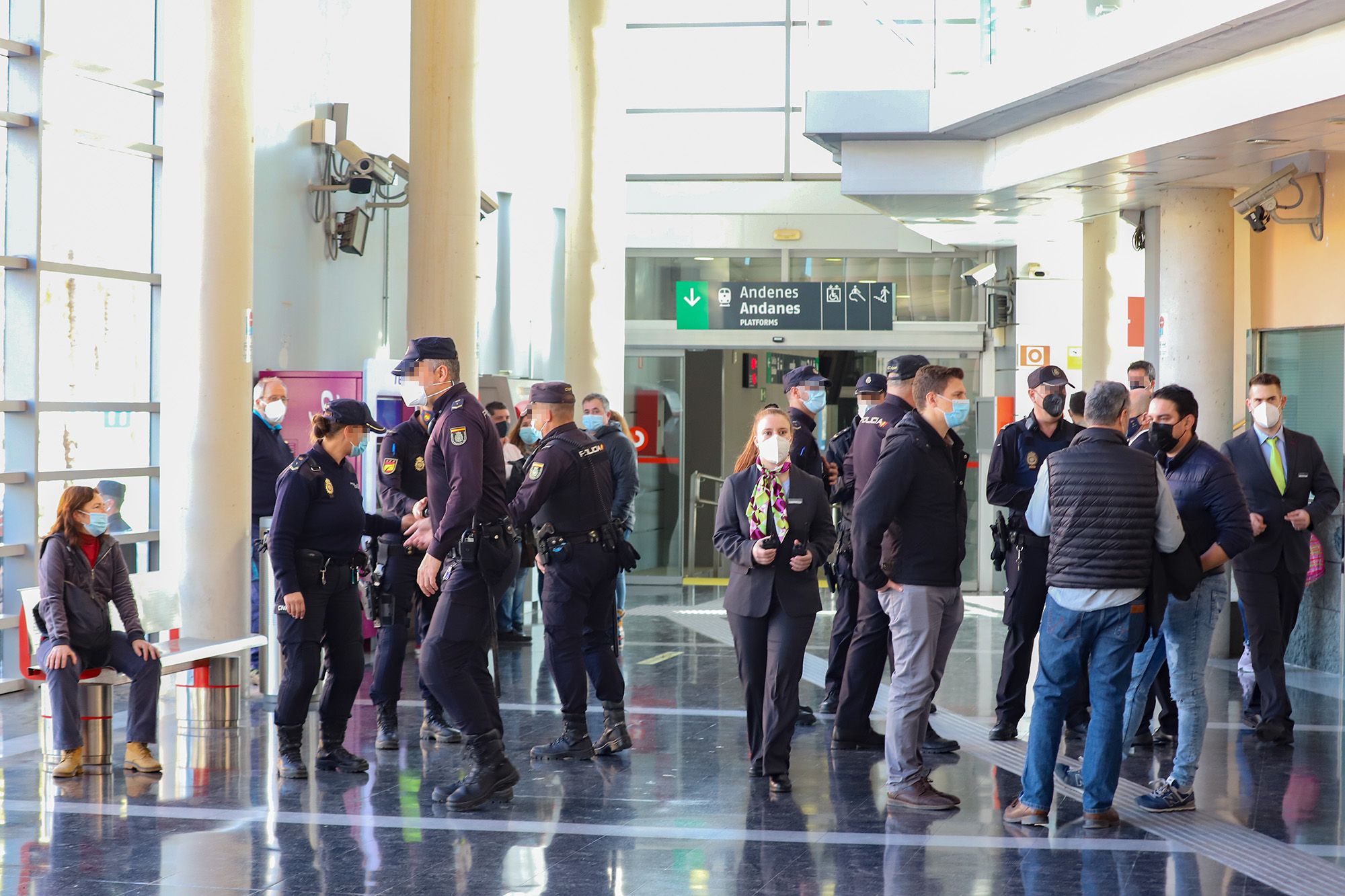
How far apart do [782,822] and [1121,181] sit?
5806 millimetres

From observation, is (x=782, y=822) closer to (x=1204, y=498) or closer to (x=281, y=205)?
(x=1204, y=498)

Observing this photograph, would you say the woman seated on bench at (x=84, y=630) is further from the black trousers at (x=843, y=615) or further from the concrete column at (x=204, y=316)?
the black trousers at (x=843, y=615)

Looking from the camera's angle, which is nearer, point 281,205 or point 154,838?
point 154,838

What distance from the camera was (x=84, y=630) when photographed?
661 cm

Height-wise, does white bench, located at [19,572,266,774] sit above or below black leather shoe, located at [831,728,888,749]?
above

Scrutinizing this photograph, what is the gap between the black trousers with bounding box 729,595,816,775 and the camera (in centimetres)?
622

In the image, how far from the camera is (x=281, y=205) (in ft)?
35.3

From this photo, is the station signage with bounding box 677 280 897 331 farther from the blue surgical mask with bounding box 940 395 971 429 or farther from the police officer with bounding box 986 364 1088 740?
the blue surgical mask with bounding box 940 395 971 429

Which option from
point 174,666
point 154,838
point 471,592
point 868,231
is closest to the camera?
point 154,838

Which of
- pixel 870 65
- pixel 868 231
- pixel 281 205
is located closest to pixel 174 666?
pixel 281 205

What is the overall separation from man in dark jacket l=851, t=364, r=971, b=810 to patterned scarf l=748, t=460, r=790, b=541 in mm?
342

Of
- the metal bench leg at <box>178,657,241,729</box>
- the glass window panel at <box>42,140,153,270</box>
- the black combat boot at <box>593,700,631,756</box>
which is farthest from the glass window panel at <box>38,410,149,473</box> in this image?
the black combat boot at <box>593,700,631,756</box>

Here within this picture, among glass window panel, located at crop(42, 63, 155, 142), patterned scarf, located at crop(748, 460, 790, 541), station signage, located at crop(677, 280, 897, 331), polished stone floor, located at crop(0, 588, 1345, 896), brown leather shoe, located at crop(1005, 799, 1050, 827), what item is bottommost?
→ polished stone floor, located at crop(0, 588, 1345, 896)

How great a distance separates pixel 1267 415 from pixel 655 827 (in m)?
4.23
